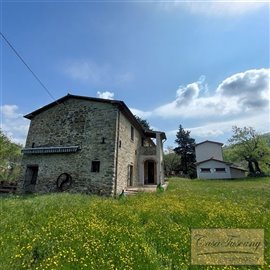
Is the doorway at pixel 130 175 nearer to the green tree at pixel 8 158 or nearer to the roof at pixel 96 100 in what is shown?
the roof at pixel 96 100

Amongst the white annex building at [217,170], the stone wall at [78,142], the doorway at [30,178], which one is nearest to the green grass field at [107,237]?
the stone wall at [78,142]

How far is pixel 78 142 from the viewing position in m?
14.3

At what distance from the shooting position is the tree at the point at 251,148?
31703 mm

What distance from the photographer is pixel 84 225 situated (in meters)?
5.52

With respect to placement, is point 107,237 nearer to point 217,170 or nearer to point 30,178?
point 30,178

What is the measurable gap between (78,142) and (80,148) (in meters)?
0.55

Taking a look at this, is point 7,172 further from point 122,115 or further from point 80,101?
point 122,115

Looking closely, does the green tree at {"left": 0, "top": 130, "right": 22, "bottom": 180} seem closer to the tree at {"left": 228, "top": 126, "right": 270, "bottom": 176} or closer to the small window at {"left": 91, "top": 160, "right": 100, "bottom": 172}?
the small window at {"left": 91, "top": 160, "right": 100, "bottom": 172}

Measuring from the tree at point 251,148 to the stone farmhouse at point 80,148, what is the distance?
24.6 m

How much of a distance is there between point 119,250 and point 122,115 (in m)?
11.8

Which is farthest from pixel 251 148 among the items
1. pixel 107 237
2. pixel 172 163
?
pixel 107 237

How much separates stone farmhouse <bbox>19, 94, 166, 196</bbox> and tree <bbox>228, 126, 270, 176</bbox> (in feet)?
80.7

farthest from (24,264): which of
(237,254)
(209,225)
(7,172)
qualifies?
(7,172)

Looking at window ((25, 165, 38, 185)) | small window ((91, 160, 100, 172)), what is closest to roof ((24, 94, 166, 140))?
small window ((91, 160, 100, 172))
